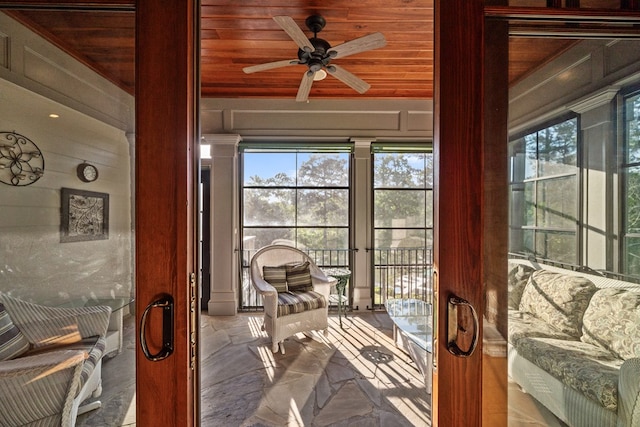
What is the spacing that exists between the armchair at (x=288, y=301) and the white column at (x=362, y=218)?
77 cm

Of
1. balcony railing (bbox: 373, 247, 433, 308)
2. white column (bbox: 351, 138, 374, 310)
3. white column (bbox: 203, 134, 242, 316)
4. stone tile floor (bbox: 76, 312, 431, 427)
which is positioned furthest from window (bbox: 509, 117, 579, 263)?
white column (bbox: 203, 134, 242, 316)

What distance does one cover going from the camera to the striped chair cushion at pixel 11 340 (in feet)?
3.04

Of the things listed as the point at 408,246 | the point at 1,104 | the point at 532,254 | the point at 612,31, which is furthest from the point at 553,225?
the point at 408,246

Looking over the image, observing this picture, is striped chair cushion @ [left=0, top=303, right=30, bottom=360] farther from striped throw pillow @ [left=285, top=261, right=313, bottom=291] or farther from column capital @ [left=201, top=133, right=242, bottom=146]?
column capital @ [left=201, top=133, right=242, bottom=146]

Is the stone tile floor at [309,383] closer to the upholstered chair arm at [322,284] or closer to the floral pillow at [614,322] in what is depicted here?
the upholstered chair arm at [322,284]

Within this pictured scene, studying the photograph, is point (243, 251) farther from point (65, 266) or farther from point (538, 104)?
point (538, 104)

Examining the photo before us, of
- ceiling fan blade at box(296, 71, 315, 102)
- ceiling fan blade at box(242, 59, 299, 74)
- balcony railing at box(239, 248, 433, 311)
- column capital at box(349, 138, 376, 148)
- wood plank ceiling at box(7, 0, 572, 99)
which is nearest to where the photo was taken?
wood plank ceiling at box(7, 0, 572, 99)

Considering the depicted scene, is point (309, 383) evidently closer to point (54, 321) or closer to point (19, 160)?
point (54, 321)

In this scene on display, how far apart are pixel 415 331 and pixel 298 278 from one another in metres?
1.34

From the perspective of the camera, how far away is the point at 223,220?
3668 millimetres

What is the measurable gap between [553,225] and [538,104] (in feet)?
1.37

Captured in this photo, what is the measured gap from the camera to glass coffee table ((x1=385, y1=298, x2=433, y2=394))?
2033 mm

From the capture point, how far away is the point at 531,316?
93 centimetres

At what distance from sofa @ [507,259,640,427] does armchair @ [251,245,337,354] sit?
6.73 feet
